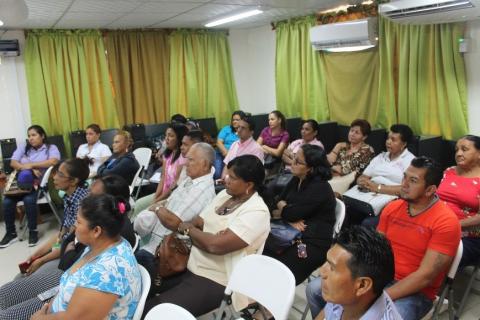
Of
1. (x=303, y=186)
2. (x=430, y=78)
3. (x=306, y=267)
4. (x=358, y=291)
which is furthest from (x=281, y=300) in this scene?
(x=430, y=78)

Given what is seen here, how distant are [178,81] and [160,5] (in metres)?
2.09

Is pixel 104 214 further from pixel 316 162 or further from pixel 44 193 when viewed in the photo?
pixel 44 193

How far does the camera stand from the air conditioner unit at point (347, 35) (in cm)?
427

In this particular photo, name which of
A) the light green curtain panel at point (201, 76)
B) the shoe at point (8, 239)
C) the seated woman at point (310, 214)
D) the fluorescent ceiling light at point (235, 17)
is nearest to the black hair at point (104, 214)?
the seated woman at point (310, 214)

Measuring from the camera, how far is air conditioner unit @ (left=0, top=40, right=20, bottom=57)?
15.9 feet

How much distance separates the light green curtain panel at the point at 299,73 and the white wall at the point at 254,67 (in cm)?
34

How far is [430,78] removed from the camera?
3928mm

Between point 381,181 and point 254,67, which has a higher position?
point 254,67

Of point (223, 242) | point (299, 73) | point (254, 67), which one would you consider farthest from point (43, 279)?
point (254, 67)

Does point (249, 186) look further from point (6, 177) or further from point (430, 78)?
point (6, 177)

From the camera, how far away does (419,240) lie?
202 centimetres

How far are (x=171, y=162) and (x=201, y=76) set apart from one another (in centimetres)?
→ 267

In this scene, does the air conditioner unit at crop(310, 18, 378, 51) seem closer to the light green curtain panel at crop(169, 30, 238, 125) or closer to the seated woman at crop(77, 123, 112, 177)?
the light green curtain panel at crop(169, 30, 238, 125)

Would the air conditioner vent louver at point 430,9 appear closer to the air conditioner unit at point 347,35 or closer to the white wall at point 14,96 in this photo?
the air conditioner unit at point 347,35
